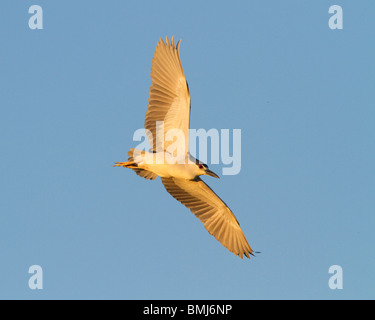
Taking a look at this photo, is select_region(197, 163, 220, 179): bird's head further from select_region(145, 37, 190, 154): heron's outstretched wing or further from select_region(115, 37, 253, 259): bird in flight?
select_region(145, 37, 190, 154): heron's outstretched wing

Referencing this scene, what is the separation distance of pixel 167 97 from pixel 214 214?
2.27m

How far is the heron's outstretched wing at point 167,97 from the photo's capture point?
1070cm

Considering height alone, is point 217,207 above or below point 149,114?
below

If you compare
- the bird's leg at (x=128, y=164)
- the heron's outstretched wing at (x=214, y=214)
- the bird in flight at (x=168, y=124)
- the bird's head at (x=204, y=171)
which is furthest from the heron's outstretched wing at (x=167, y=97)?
the heron's outstretched wing at (x=214, y=214)

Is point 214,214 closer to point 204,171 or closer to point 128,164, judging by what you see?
point 204,171

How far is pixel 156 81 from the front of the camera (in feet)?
35.8

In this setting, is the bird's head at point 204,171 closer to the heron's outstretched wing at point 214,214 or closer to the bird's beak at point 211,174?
the bird's beak at point 211,174

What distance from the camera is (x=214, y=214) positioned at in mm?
11883

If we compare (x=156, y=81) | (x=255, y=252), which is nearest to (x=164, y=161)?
(x=156, y=81)

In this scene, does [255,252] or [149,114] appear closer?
[149,114]

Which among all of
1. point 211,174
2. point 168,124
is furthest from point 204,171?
point 168,124

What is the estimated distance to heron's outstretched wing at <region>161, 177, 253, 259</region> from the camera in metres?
11.7
